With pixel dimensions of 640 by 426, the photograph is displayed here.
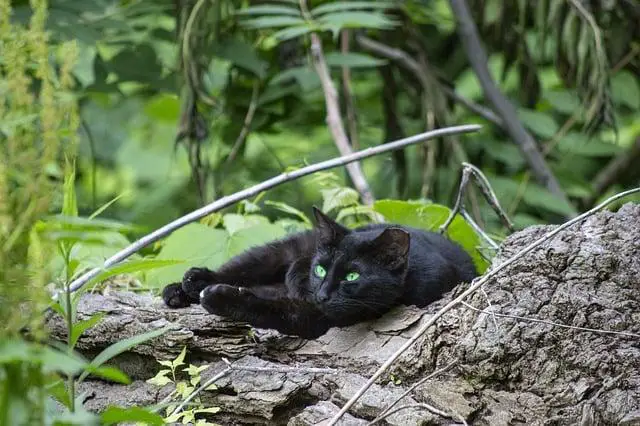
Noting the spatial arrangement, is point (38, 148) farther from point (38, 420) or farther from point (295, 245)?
point (295, 245)

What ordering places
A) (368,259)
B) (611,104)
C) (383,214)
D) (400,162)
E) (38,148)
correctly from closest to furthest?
(38,148) → (368,259) → (383,214) → (611,104) → (400,162)

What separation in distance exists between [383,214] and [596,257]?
4.72ft

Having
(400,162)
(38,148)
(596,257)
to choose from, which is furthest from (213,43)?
(38,148)

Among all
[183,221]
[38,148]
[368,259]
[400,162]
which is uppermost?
[38,148]

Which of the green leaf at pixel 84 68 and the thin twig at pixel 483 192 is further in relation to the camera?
the green leaf at pixel 84 68

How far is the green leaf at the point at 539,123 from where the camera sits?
573 centimetres

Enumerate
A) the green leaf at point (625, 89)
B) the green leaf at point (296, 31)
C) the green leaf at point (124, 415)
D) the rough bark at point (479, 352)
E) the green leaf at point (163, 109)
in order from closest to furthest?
1. the green leaf at point (124, 415)
2. the rough bark at point (479, 352)
3. the green leaf at point (296, 31)
4. the green leaf at point (625, 89)
5. the green leaf at point (163, 109)

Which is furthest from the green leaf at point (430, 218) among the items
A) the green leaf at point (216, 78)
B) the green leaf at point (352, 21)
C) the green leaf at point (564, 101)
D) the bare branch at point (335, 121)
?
the green leaf at point (564, 101)

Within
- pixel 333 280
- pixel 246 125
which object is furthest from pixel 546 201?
pixel 333 280

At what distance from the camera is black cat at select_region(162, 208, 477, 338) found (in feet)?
10.4

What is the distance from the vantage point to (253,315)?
3.17 meters

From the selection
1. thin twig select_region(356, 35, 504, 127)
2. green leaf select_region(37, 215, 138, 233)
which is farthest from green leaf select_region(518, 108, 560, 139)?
green leaf select_region(37, 215, 138, 233)

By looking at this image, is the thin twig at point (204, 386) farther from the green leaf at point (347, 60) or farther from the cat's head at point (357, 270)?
the green leaf at point (347, 60)

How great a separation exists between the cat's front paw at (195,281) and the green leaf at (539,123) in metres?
2.90
